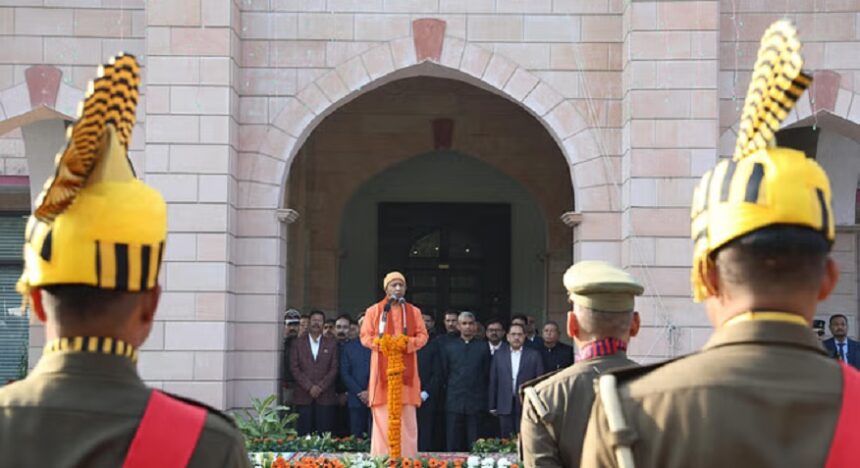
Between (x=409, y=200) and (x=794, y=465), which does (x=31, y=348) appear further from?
(x=794, y=465)

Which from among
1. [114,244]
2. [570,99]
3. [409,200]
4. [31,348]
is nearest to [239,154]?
[570,99]

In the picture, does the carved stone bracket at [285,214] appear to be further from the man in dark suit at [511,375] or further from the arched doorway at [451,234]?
the arched doorway at [451,234]

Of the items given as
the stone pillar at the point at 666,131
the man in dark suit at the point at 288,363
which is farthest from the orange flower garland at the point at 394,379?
the stone pillar at the point at 666,131

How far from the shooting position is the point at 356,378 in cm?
1125

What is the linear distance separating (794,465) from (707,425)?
16 centimetres

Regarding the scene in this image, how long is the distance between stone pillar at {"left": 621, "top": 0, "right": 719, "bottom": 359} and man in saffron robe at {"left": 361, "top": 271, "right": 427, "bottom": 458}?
2.24 m

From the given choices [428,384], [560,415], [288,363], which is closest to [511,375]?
[428,384]

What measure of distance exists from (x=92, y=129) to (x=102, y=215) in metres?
0.17

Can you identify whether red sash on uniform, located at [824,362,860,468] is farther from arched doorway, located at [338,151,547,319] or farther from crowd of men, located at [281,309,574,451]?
arched doorway, located at [338,151,547,319]

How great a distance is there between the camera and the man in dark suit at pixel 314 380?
11.3 meters

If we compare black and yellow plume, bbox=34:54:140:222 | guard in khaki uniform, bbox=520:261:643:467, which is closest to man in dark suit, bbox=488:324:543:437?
guard in khaki uniform, bbox=520:261:643:467

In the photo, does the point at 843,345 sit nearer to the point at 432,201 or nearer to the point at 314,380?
the point at 314,380

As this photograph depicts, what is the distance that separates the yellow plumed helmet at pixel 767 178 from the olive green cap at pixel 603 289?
56.1 inches

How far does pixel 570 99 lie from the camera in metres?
11.3
